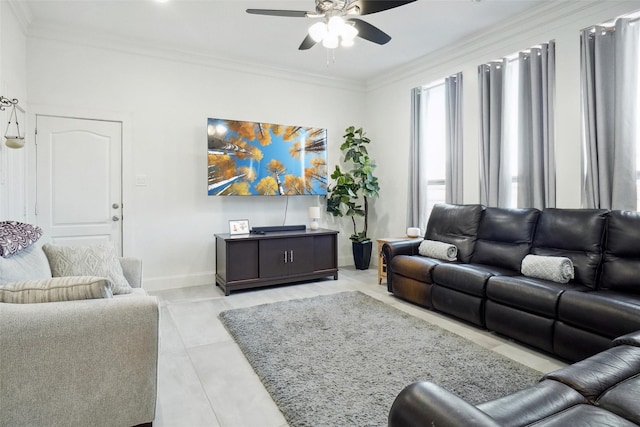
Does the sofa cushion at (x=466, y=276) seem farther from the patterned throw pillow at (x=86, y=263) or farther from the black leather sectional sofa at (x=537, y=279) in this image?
the patterned throw pillow at (x=86, y=263)

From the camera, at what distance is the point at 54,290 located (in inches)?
64.0

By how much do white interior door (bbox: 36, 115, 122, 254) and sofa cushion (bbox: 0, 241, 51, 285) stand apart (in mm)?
1830

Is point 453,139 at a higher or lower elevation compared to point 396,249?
higher

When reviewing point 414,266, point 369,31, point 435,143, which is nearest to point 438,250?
point 414,266

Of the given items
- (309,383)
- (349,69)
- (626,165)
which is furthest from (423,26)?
(309,383)

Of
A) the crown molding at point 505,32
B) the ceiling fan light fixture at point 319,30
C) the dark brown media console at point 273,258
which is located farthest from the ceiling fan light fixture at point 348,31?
the dark brown media console at point 273,258

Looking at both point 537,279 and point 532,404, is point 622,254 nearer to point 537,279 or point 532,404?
point 537,279

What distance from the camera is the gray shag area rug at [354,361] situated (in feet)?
6.44

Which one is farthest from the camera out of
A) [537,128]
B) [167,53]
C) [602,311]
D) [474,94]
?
[167,53]

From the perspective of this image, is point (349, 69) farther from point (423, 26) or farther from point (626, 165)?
point (626, 165)

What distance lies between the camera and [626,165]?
2918mm

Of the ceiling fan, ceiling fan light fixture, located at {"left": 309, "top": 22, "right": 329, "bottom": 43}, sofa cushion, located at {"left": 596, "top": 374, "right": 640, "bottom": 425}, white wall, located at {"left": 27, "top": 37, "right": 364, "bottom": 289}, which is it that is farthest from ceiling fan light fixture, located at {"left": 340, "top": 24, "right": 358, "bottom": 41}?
white wall, located at {"left": 27, "top": 37, "right": 364, "bottom": 289}

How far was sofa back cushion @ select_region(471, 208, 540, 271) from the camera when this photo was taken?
3.22m

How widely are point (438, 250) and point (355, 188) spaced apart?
75.2 inches
